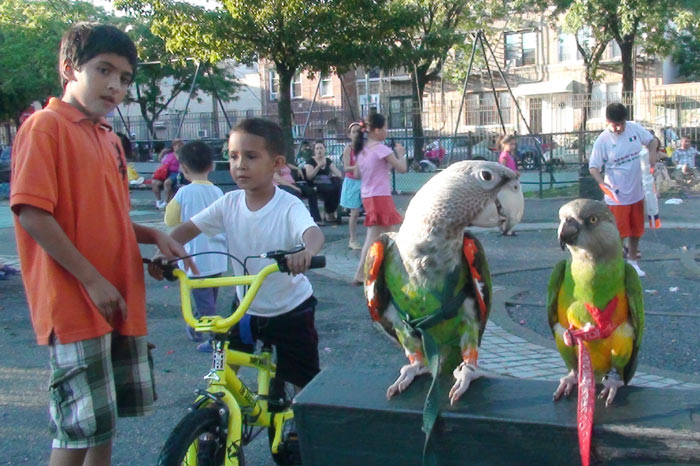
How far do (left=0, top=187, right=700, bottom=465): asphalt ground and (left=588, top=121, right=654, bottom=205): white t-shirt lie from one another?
0.96 metres

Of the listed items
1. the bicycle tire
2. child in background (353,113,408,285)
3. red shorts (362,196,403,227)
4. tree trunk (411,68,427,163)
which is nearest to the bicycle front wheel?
the bicycle tire

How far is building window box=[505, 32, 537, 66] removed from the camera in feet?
134

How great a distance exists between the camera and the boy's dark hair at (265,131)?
3322mm

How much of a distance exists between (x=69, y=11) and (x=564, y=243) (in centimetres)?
3538

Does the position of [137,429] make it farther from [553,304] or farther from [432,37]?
[432,37]

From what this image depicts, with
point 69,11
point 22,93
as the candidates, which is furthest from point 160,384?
point 69,11

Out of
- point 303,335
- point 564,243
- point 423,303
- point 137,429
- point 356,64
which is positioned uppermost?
point 356,64

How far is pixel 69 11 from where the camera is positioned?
33938mm

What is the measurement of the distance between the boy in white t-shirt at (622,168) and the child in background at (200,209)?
414 cm

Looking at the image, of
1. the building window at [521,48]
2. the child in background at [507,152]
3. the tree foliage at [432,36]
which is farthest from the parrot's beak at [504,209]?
the building window at [521,48]

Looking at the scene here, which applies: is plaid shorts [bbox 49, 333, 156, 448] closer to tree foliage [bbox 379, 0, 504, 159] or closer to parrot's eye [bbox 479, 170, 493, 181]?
parrot's eye [bbox 479, 170, 493, 181]

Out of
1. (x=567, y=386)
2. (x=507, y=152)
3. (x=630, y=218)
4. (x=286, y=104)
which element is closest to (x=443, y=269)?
(x=567, y=386)

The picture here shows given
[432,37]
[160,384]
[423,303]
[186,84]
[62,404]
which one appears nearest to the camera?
[62,404]

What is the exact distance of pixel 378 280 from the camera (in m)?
2.88
